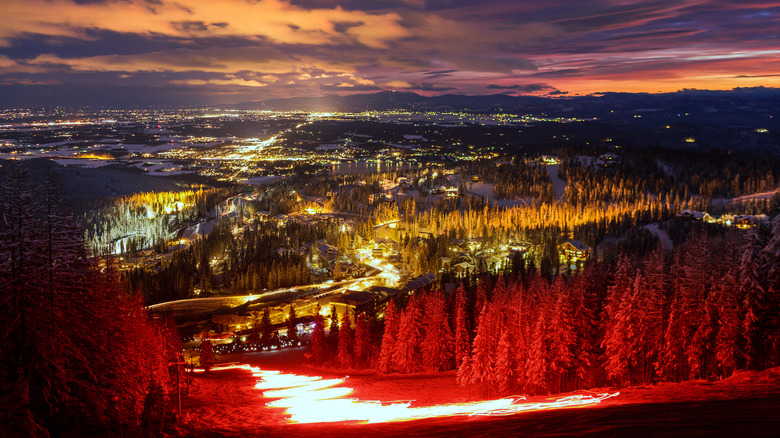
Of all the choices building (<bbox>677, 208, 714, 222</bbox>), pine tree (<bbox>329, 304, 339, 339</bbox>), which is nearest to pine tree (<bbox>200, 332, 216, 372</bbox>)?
pine tree (<bbox>329, 304, 339, 339</bbox>)

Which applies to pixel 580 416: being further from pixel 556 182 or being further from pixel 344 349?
pixel 556 182

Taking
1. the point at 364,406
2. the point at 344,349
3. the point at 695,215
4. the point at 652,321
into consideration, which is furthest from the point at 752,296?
the point at 695,215

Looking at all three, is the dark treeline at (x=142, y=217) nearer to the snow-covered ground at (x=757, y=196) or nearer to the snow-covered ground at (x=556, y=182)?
the snow-covered ground at (x=556, y=182)

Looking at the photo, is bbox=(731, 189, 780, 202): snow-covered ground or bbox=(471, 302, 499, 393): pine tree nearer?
bbox=(471, 302, 499, 393): pine tree

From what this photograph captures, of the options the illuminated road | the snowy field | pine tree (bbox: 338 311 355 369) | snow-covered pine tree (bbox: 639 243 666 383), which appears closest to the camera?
the illuminated road

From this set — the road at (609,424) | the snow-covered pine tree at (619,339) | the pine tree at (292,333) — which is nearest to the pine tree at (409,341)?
the snow-covered pine tree at (619,339)

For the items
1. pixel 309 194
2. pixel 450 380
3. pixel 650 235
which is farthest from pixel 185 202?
pixel 450 380

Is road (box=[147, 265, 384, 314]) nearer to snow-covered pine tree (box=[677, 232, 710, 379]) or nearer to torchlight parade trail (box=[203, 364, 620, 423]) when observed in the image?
torchlight parade trail (box=[203, 364, 620, 423])
